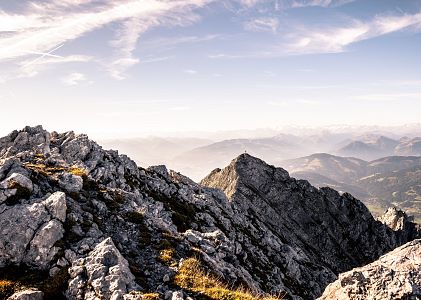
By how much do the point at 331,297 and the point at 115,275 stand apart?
1411 cm

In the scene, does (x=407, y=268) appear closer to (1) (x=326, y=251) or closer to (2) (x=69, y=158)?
(2) (x=69, y=158)

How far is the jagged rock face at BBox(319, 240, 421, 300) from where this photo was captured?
16.5 metres

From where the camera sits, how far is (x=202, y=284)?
23250 mm

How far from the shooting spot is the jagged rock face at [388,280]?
1653 cm

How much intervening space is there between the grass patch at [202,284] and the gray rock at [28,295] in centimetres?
903

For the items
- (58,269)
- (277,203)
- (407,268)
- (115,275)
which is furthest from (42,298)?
(277,203)

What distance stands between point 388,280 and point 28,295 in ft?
70.8

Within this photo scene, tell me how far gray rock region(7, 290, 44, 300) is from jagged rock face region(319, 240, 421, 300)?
60.7 feet

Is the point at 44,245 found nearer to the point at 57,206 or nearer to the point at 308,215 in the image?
the point at 57,206

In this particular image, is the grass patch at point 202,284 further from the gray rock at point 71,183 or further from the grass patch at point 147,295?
the gray rock at point 71,183

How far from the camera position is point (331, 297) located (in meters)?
19.2

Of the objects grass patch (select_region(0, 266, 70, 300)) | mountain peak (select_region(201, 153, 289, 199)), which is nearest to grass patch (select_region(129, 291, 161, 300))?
grass patch (select_region(0, 266, 70, 300))

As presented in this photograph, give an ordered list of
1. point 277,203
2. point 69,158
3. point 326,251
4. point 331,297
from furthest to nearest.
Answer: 1. point 277,203
2. point 326,251
3. point 69,158
4. point 331,297

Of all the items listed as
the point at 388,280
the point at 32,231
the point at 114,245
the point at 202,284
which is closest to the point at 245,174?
the point at 114,245
